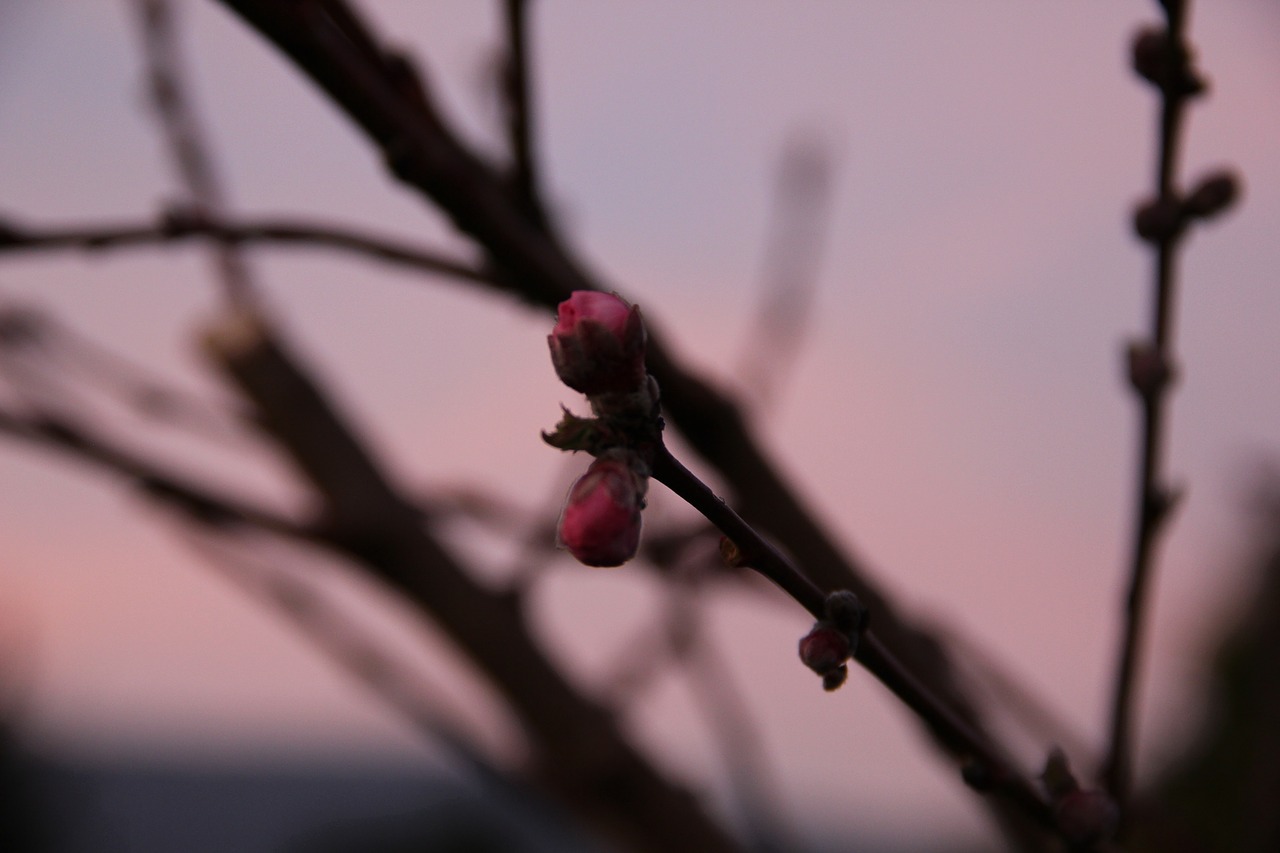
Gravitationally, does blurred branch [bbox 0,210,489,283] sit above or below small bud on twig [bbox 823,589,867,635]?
above

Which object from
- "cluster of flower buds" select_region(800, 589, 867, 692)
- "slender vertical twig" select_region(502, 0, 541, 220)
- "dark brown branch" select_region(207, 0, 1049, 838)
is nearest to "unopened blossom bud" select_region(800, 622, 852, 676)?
"cluster of flower buds" select_region(800, 589, 867, 692)

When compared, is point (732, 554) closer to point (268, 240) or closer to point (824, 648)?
point (824, 648)

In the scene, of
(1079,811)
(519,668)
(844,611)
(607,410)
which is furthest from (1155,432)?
(519,668)

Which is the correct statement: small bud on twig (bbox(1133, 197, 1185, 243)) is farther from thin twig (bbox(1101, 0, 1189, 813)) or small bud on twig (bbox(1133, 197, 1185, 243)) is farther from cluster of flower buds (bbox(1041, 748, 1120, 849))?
cluster of flower buds (bbox(1041, 748, 1120, 849))

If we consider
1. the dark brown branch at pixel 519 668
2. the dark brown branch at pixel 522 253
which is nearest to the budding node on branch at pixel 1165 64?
the dark brown branch at pixel 522 253

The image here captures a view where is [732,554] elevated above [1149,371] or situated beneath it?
situated beneath

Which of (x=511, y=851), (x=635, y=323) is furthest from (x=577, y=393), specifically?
(x=511, y=851)

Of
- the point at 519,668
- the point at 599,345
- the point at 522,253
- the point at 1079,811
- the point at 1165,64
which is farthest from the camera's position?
the point at 519,668
